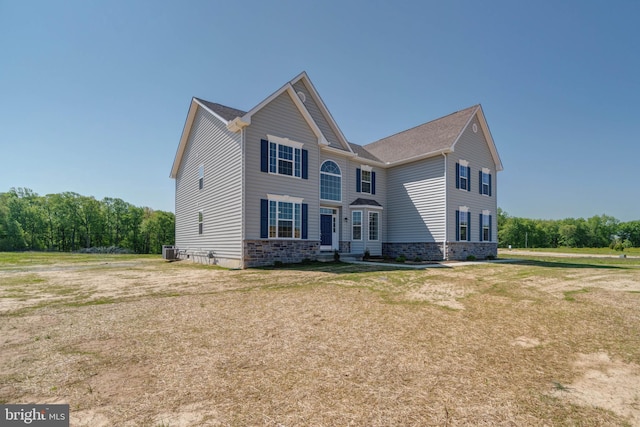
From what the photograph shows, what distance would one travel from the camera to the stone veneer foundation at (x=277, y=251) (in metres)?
13.3

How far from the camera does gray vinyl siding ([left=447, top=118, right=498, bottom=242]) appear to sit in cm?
1823

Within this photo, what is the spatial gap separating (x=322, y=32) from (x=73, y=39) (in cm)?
1026

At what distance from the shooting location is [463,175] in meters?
19.2

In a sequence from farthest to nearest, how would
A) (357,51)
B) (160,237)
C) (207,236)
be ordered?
(160,237), (207,236), (357,51)

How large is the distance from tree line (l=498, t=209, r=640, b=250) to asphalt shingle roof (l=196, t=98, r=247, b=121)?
69.2 metres

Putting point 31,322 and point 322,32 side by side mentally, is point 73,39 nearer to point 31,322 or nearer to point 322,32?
point 322,32

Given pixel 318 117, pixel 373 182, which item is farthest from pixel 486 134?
pixel 318 117

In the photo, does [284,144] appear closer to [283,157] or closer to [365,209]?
[283,157]

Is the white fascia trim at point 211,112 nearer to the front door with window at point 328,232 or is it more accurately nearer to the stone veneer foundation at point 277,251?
the stone veneer foundation at point 277,251

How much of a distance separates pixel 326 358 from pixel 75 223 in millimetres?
59036

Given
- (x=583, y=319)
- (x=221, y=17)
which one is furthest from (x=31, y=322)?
(x=221, y=17)

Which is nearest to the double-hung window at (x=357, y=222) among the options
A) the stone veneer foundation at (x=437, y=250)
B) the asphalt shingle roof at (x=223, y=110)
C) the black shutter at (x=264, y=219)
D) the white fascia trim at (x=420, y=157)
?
the stone veneer foundation at (x=437, y=250)

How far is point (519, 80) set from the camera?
1750 centimetres

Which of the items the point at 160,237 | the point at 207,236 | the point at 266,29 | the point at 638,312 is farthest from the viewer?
the point at 160,237
